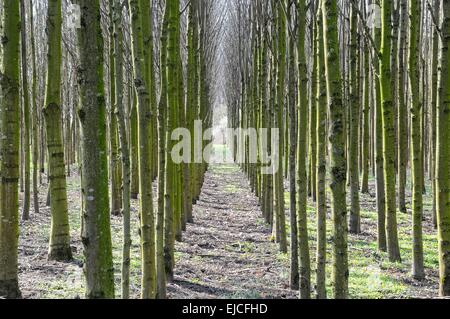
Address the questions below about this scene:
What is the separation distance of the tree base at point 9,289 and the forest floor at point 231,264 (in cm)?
40

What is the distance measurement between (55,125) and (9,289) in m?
2.27

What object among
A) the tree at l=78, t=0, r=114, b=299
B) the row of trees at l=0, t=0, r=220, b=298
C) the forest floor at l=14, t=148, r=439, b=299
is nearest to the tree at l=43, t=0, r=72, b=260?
the row of trees at l=0, t=0, r=220, b=298

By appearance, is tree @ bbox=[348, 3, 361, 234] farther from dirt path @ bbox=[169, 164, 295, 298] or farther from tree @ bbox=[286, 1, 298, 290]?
tree @ bbox=[286, 1, 298, 290]

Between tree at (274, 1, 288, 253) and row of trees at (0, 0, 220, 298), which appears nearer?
row of trees at (0, 0, 220, 298)

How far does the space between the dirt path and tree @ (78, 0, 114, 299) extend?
2753 millimetres

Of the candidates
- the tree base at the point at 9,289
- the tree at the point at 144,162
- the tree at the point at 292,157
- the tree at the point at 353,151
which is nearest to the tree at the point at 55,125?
the tree base at the point at 9,289

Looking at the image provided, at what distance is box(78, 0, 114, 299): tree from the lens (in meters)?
2.63

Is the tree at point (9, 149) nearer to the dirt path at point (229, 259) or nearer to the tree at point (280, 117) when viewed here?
the dirt path at point (229, 259)

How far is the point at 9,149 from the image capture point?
4371mm

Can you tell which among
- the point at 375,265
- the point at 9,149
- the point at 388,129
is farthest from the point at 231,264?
the point at 9,149

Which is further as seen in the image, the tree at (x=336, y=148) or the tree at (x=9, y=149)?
the tree at (x=9, y=149)

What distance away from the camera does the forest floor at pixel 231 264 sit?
5.45 m
